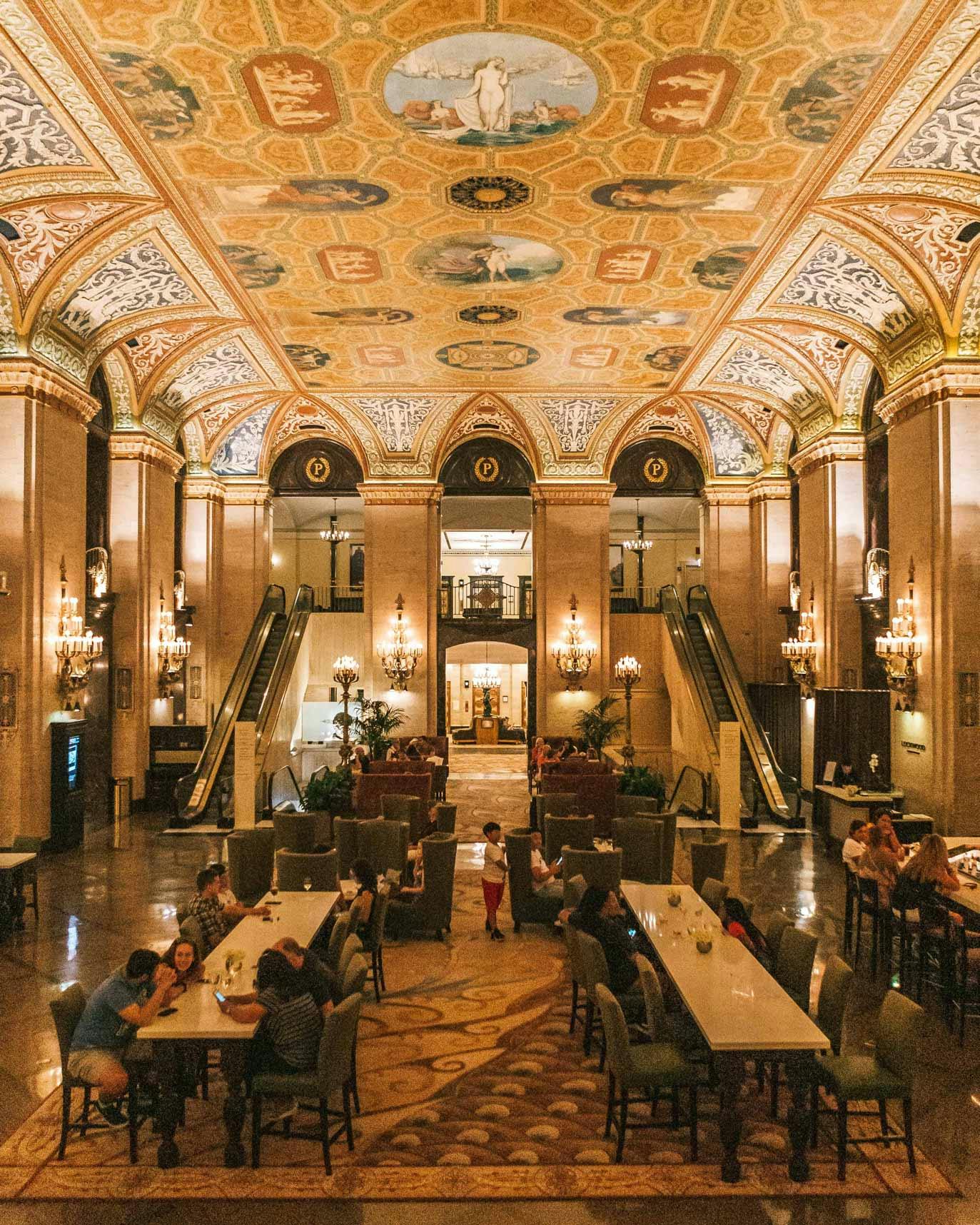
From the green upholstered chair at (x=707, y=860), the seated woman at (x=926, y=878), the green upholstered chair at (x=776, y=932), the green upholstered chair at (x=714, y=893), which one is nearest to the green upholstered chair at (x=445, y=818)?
the green upholstered chair at (x=707, y=860)

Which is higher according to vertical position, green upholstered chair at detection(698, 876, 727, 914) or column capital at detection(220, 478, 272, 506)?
column capital at detection(220, 478, 272, 506)

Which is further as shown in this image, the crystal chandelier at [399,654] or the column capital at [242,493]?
the column capital at [242,493]

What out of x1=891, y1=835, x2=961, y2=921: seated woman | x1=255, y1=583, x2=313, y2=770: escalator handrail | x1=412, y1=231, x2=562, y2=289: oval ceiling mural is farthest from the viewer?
x1=255, y1=583, x2=313, y2=770: escalator handrail

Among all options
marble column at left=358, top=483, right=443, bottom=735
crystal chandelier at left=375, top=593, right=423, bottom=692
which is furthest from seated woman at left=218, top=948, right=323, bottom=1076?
marble column at left=358, top=483, right=443, bottom=735

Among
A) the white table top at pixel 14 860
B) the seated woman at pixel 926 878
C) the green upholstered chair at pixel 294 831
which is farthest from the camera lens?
the green upholstered chair at pixel 294 831

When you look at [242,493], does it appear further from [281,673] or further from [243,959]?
[243,959]

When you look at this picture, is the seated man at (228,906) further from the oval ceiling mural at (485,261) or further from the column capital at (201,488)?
the column capital at (201,488)

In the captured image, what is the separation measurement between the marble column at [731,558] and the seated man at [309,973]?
16.8m

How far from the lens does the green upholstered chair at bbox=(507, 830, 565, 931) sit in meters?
9.47

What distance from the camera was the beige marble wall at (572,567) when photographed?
20.1 metres

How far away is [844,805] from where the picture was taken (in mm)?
12742

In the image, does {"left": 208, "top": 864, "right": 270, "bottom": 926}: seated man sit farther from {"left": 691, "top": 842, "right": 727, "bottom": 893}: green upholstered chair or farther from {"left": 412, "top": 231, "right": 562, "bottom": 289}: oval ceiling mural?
{"left": 412, "top": 231, "right": 562, "bottom": 289}: oval ceiling mural

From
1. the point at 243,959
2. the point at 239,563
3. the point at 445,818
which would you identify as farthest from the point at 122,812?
the point at 243,959

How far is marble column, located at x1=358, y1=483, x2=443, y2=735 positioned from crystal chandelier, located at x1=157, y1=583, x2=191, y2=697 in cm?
394
